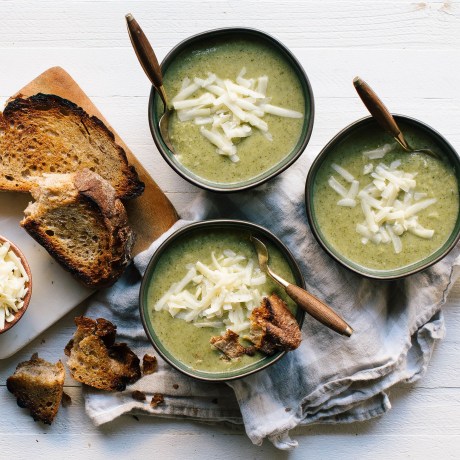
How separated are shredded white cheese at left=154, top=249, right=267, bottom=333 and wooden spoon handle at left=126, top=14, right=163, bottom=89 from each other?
735 mm

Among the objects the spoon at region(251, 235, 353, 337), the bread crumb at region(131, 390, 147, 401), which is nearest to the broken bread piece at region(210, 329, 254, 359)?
the spoon at region(251, 235, 353, 337)

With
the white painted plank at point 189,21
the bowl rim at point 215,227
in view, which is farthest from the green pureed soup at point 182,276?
the white painted plank at point 189,21

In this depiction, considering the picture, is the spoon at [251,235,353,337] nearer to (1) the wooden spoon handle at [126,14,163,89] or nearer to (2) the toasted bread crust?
(2) the toasted bread crust

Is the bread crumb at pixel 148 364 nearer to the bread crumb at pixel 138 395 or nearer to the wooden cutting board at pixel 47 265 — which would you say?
the bread crumb at pixel 138 395

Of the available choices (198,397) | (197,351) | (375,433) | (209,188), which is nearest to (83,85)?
(209,188)

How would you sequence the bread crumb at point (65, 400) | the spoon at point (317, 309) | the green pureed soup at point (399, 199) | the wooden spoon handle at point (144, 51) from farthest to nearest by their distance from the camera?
the bread crumb at point (65, 400)
the green pureed soup at point (399, 199)
the spoon at point (317, 309)
the wooden spoon handle at point (144, 51)

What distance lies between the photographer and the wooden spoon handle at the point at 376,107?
8.01ft

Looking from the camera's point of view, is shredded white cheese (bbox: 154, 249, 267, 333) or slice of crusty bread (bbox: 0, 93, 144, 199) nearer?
shredded white cheese (bbox: 154, 249, 267, 333)

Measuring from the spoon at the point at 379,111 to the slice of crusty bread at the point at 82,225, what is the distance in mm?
1075

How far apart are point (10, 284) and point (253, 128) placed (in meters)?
1.15

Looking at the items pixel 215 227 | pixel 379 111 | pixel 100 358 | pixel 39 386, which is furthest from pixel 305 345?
pixel 39 386

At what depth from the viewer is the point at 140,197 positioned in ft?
9.44

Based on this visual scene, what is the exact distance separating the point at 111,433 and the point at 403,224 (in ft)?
5.20

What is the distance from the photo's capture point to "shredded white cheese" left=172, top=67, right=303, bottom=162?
2568mm
